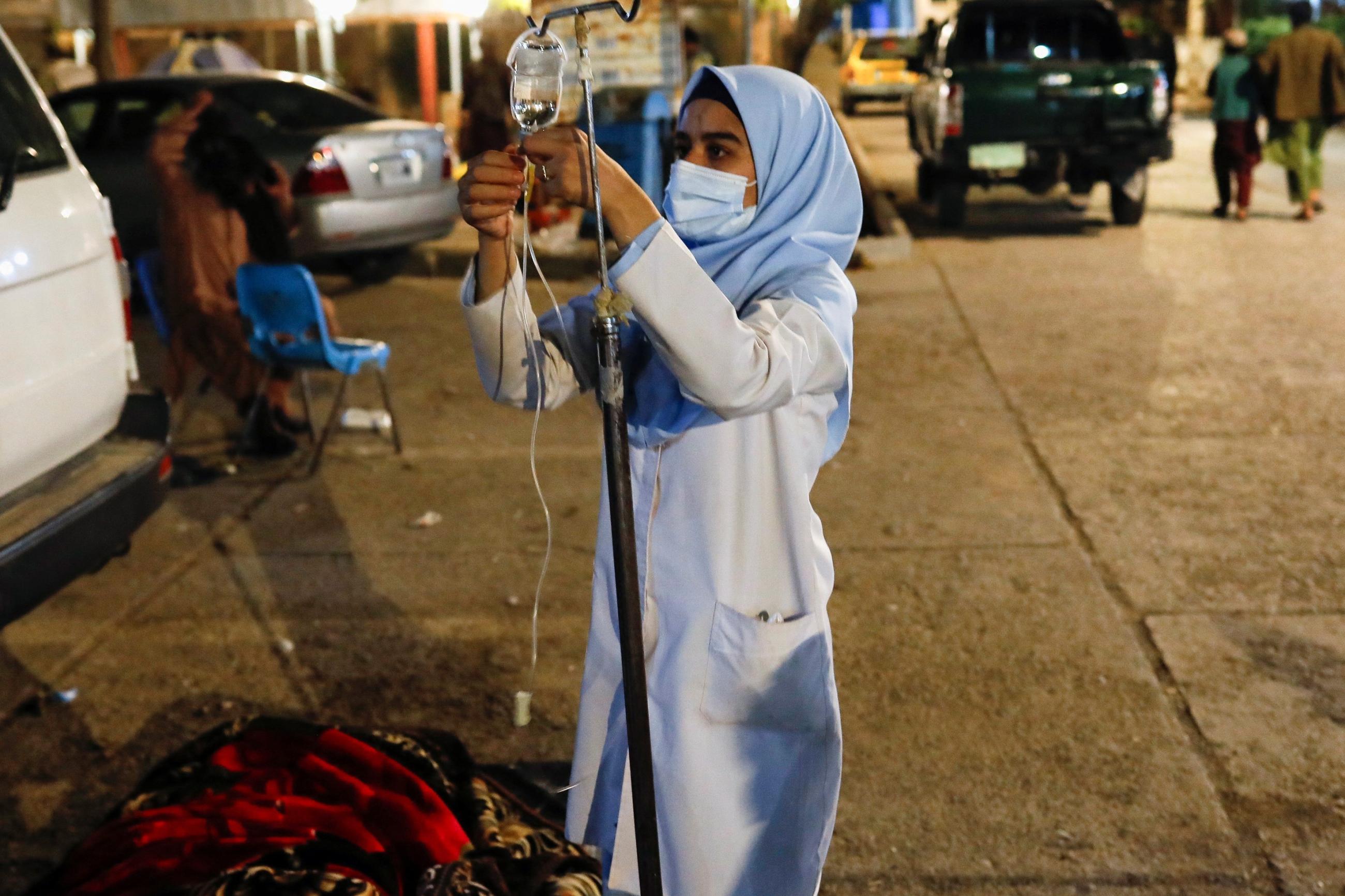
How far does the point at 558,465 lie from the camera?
240 inches

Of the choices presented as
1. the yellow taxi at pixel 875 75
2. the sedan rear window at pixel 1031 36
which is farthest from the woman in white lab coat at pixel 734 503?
the yellow taxi at pixel 875 75

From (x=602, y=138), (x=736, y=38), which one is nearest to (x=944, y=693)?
(x=602, y=138)

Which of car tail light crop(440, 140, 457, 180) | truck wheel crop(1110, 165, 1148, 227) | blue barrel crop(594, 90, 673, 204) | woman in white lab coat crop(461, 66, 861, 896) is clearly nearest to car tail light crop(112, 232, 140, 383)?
woman in white lab coat crop(461, 66, 861, 896)

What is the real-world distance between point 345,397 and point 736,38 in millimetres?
22316

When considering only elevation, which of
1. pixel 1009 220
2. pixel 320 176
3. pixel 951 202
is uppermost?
pixel 320 176

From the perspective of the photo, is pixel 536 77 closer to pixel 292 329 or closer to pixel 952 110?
pixel 292 329

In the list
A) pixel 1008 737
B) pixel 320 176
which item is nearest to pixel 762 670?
pixel 1008 737

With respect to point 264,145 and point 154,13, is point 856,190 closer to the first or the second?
point 264,145

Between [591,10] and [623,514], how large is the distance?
0.66 m

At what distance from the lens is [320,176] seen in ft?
30.7

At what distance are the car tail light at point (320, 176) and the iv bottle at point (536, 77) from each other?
25.8 ft

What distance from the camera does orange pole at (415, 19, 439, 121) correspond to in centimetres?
2258

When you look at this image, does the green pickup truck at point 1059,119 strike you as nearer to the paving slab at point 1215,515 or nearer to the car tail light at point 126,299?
the paving slab at point 1215,515

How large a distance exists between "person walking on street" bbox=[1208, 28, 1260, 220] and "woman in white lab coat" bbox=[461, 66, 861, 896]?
11.3 meters
